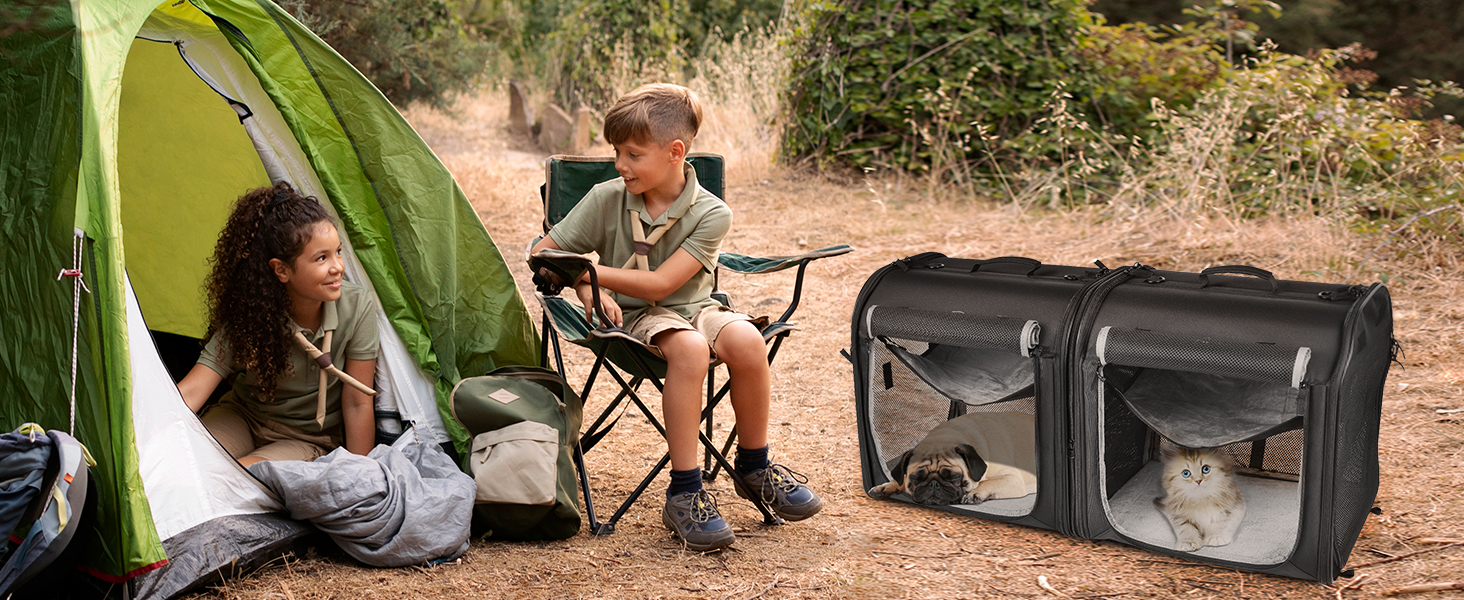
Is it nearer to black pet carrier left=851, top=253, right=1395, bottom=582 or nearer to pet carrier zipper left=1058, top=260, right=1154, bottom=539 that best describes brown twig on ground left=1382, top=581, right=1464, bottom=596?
black pet carrier left=851, top=253, right=1395, bottom=582

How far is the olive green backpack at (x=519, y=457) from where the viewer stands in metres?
2.39

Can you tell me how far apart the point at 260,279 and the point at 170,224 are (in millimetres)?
938

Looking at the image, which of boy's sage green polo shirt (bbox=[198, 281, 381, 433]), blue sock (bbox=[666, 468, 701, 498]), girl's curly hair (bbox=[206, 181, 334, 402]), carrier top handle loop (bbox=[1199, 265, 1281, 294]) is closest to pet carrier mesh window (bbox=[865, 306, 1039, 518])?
carrier top handle loop (bbox=[1199, 265, 1281, 294])

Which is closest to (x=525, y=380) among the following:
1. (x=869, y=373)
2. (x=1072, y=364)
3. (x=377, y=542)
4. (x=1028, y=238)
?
(x=377, y=542)

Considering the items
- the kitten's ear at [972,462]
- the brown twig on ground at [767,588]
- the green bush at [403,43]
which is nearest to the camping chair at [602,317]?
the brown twig on ground at [767,588]

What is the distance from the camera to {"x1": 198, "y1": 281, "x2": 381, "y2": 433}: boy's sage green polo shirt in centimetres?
253

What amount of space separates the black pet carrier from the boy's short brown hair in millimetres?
675

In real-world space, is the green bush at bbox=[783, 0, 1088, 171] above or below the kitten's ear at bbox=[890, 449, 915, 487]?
above

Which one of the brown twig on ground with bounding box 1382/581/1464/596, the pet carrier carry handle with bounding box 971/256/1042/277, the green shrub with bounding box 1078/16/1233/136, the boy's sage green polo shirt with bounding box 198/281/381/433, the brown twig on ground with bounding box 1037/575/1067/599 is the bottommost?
the brown twig on ground with bounding box 1037/575/1067/599

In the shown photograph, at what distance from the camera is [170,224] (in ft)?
10.3

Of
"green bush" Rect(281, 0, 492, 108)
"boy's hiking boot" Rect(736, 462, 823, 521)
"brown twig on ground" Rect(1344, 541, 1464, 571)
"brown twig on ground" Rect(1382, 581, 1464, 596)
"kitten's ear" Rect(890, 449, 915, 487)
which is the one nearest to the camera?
"brown twig on ground" Rect(1382, 581, 1464, 596)

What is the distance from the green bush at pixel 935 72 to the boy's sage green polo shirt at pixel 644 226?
406cm

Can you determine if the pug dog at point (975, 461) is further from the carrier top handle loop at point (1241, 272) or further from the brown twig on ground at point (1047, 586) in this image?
the carrier top handle loop at point (1241, 272)

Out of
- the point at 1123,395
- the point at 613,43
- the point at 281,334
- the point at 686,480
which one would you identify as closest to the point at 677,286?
the point at 686,480
